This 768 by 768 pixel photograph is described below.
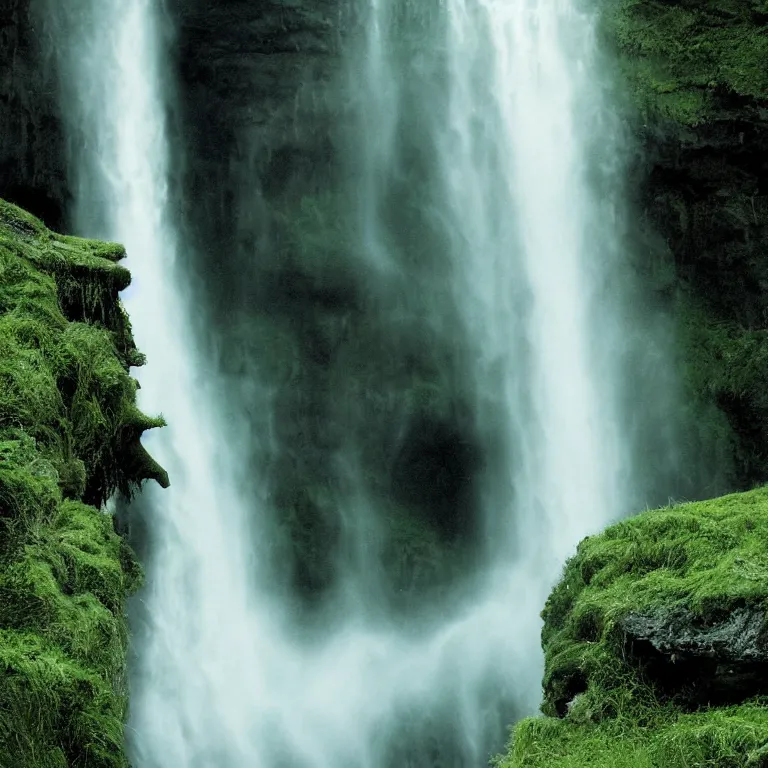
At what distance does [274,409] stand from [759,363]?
7109 millimetres

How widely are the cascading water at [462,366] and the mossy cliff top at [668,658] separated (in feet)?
20.1

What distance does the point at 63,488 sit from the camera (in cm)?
551

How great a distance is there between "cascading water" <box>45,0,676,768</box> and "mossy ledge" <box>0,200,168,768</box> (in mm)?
5155

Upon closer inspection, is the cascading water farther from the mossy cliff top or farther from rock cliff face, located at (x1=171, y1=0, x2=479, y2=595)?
the mossy cliff top

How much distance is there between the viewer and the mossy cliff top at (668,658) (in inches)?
170

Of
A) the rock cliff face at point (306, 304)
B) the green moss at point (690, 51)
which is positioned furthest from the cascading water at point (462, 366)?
the green moss at point (690, 51)

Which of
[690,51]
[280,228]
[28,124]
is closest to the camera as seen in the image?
[28,124]

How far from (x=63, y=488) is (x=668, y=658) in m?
3.46

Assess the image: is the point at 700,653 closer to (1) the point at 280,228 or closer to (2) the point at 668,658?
(2) the point at 668,658

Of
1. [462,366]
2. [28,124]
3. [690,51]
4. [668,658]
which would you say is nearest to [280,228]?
[462,366]

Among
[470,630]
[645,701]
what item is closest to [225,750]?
[470,630]

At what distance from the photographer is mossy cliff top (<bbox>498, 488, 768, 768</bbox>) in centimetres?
432

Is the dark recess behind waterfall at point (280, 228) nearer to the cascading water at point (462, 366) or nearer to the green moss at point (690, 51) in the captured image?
the cascading water at point (462, 366)

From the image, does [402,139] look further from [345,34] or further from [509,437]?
[509,437]
